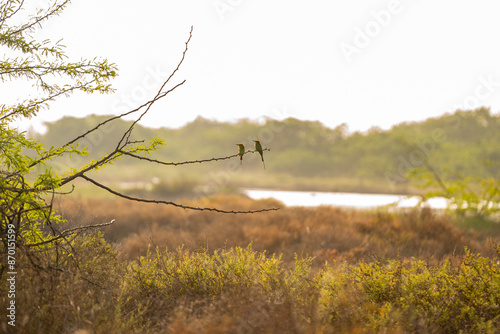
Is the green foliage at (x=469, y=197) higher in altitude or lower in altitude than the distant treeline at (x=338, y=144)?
lower

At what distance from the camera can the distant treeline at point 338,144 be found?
36.0 metres

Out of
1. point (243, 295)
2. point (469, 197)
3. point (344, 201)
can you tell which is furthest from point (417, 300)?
point (344, 201)

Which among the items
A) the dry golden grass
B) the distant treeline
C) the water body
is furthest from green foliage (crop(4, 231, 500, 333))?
the distant treeline

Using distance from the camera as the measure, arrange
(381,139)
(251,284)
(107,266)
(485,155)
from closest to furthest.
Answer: (251,284) → (107,266) → (485,155) → (381,139)

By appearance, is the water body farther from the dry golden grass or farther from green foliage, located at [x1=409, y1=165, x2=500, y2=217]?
the dry golden grass

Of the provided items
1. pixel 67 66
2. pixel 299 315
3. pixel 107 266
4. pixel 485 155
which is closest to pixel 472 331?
pixel 299 315

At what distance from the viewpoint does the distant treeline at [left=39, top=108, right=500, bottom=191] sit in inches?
1416

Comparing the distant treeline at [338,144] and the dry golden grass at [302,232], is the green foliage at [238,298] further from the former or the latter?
the distant treeline at [338,144]

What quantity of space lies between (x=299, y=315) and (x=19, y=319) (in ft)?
7.87

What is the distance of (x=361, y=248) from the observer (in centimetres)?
804

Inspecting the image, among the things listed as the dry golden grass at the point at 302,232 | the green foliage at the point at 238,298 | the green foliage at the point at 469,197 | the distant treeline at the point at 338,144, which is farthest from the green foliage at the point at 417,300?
the distant treeline at the point at 338,144

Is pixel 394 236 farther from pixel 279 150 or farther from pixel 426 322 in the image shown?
pixel 279 150

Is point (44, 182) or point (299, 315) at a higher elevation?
point (44, 182)

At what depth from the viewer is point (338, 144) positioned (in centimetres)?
4806
